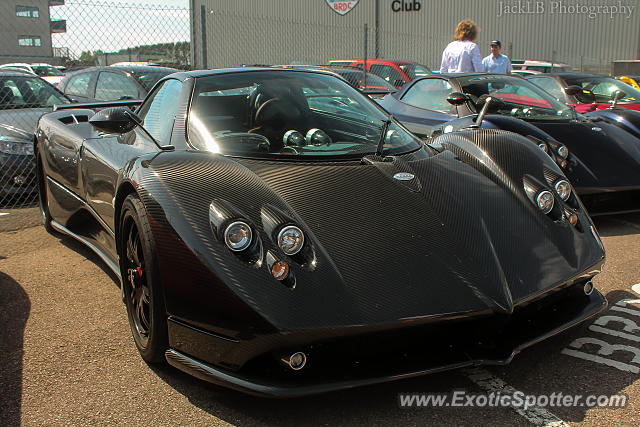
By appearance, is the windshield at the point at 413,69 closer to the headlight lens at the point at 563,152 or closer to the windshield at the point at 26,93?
the windshield at the point at 26,93

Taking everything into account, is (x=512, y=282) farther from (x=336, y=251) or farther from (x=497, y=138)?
(x=497, y=138)

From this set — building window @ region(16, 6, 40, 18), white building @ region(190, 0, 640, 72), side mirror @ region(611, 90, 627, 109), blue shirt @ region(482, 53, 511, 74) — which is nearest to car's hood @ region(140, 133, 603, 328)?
side mirror @ region(611, 90, 627, 109)

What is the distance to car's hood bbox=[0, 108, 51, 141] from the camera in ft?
20.1

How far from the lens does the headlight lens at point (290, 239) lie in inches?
93.0

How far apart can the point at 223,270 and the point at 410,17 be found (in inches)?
988

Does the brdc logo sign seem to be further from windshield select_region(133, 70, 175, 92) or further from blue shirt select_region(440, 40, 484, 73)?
blue shirt select_region(440, 40, 484, 73)

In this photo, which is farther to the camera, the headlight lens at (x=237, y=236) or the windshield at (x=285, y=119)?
the windshield at (x=285, y=119)

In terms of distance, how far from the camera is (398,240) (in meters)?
2.51

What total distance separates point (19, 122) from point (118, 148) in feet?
11.6

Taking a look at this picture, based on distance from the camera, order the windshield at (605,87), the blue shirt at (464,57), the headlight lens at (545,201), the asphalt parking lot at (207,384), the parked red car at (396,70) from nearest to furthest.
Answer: the asphalt parking lot at (207,384) < the headlight lens at (545,201) < the blue shirt at (464,57) < the windshield at (605,87) < the parked red car at (396,70)

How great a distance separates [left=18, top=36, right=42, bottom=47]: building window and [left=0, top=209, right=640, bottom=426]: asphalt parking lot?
116 feet

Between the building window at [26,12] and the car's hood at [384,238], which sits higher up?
the building window at [26,12]

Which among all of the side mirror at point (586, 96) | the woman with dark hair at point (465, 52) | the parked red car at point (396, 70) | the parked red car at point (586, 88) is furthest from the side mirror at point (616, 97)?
the parked red car at point (396, 70)

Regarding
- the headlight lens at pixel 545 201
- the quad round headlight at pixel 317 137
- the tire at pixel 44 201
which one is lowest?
the tire at pixel 44 201
